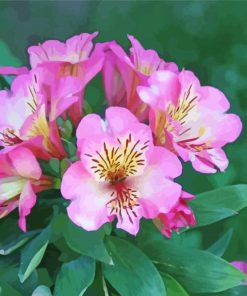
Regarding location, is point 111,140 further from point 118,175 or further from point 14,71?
point 14,71

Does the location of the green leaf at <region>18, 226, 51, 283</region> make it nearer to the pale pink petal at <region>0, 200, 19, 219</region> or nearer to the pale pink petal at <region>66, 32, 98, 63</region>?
the pale pink petal at <region>0, 200, 19, 219</region>

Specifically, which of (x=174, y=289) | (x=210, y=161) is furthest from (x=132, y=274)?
(x=210, y=161)

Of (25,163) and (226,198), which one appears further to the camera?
(226,198)

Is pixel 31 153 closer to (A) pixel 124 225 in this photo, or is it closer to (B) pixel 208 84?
(A) pixel 124 225

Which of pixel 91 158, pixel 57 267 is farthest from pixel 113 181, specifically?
pixel 57 267

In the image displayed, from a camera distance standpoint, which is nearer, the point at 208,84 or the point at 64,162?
the point at 64,162
